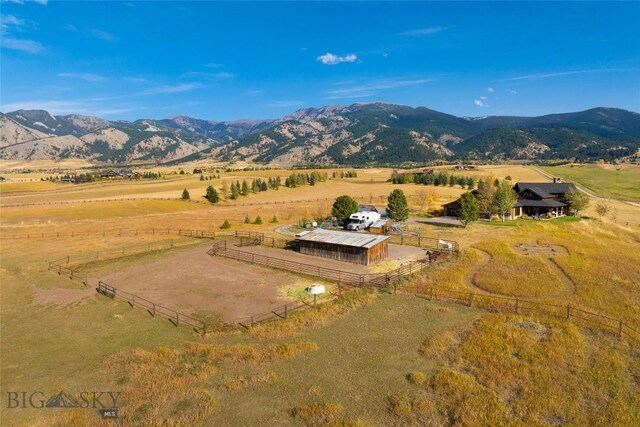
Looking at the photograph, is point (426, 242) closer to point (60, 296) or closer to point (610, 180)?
point (60, 296)

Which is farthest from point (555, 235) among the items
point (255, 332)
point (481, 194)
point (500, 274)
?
point (255, 332)

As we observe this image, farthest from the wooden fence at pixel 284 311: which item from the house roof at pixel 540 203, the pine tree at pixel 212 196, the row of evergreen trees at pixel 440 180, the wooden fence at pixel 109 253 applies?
the row of evergreen trees at pixel 440 180

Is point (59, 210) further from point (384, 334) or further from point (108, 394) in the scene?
point (384, 334)

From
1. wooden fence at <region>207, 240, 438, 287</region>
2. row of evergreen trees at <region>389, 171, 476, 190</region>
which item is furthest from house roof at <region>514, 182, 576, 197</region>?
wooden fence at <region>207, 240, 438, 287</region>

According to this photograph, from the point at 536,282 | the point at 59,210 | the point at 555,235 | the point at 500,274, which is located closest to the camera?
the point at 536,282

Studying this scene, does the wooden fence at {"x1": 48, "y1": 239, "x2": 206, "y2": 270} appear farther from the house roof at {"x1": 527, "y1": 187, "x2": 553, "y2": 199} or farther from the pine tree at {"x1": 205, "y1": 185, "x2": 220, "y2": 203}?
the house roof at {"x1": 527, "y1": 187, "x2": 553, "y2": 199}

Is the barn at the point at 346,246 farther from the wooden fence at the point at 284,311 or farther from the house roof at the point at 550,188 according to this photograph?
the house roof at the point at 550,188

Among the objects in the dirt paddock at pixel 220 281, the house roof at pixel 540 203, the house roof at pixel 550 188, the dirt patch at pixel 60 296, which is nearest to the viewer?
the dirt paddock at pixel 220 281
